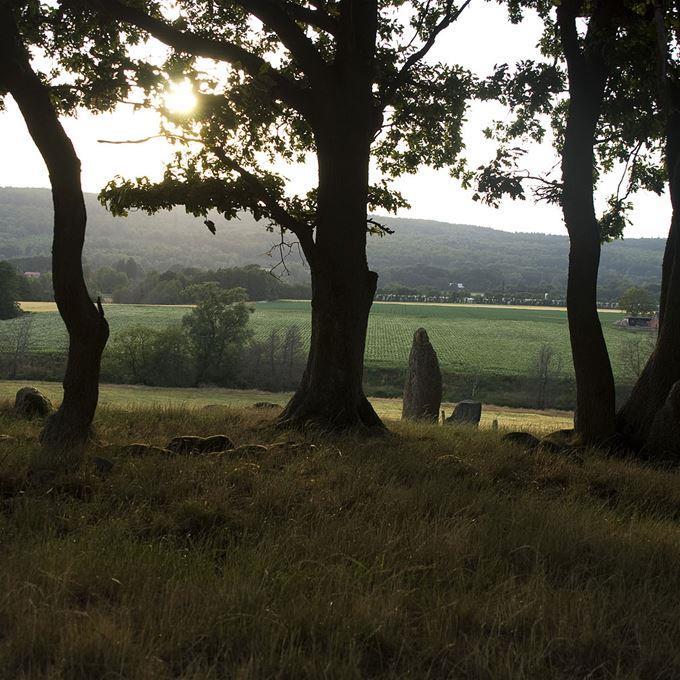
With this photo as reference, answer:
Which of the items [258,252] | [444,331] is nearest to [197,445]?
[444,331]

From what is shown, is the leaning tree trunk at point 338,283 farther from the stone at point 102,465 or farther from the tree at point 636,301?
the tree at point 636,301

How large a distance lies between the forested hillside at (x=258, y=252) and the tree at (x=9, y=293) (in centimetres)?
2996

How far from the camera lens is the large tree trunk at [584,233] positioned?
1084 centimetres

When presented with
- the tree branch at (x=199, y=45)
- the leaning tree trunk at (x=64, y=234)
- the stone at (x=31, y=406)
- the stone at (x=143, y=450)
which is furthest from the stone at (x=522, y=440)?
the stone at (x=31, y=406)

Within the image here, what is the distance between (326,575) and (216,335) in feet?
188

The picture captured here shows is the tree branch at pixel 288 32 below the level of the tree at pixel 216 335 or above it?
above

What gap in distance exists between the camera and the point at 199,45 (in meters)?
9.92

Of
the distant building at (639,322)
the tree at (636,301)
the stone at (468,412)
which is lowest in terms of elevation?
the stone at (468,412)

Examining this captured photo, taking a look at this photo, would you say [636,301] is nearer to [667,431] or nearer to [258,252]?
[258,252]

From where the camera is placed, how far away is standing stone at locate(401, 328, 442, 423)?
855 inches

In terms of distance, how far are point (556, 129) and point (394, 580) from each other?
46.0 ft

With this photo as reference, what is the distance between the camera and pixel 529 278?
14662 centimetres

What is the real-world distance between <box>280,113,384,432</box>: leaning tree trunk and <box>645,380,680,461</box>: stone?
405cm

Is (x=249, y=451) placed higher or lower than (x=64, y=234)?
lower
